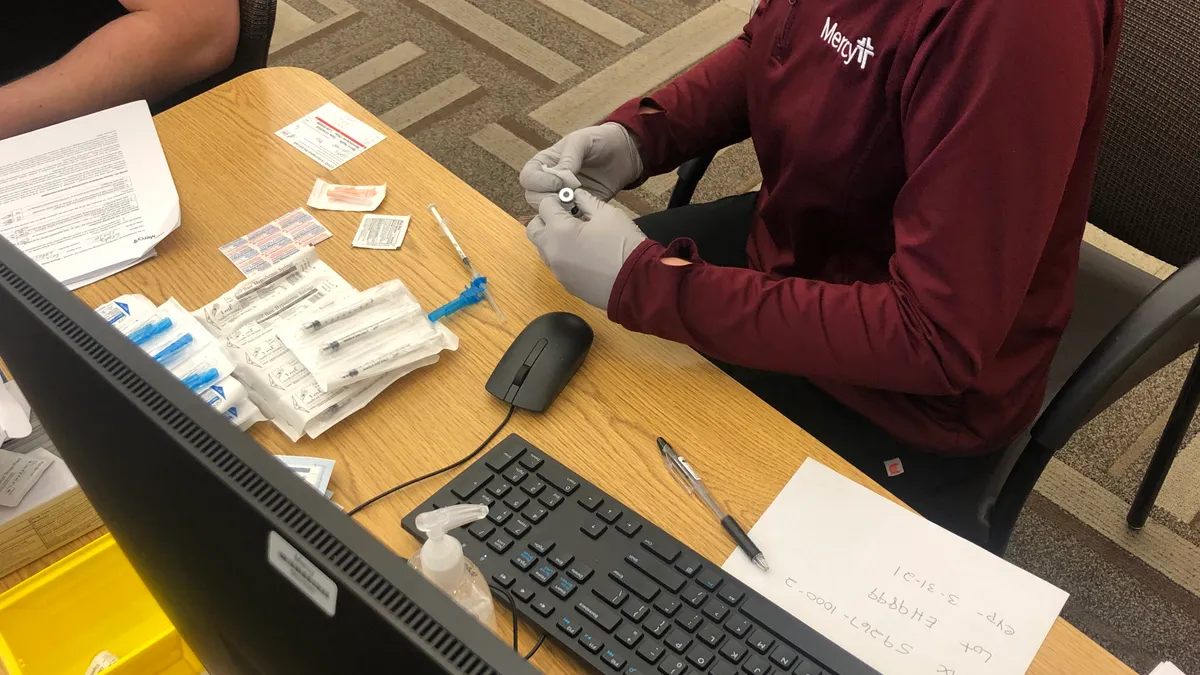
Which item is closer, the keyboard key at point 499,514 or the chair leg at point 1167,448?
the keyboard key at point 499,514

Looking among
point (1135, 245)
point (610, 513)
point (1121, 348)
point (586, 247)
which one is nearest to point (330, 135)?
point (586, 247)

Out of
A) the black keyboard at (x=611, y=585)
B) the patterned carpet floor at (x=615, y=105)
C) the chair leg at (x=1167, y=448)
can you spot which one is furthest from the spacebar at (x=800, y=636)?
the patterned carpet floor at (x=615, y=105)

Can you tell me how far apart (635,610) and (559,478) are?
136 mm

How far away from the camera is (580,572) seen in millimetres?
691

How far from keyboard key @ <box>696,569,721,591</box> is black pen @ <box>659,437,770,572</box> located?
0.16 ft

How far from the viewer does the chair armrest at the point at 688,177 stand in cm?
125

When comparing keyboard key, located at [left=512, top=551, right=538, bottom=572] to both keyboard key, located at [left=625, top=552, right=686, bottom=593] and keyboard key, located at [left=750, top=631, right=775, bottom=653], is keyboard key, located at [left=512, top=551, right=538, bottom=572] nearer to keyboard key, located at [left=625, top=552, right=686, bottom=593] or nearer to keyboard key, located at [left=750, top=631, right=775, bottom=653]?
keyboard key, located at [left=625, top=552, right=686, bottom=593]

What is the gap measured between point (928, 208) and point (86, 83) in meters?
1.03

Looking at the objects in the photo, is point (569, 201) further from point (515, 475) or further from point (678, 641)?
point (678, 641)

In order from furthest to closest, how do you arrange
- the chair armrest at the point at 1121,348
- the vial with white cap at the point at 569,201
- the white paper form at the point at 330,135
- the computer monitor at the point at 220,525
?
the white paper form at the point at 330,135 < the vial with white cap at the point at 569,201 < the chair armrest at the point at 1121,348 < the computer monitor at the point at 220,525

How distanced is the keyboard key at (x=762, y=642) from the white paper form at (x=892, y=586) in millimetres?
46

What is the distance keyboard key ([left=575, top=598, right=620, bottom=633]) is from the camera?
660 millimetres

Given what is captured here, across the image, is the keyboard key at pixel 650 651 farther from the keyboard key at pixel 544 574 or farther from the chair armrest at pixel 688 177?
the chair armrest at pixel 688 177

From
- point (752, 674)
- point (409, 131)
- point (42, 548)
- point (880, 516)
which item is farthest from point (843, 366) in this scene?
point (409, 131)
